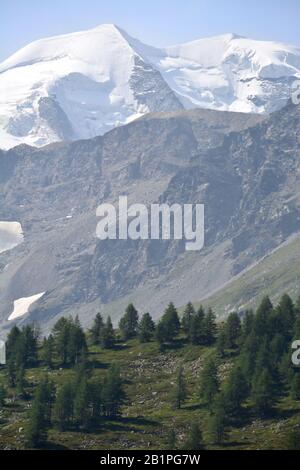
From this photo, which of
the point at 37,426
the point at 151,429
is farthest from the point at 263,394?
the point at 37,426

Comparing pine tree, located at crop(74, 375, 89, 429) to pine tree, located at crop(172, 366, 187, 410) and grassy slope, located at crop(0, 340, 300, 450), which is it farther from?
pine tree, located at crop(172, 366, 187, 410)

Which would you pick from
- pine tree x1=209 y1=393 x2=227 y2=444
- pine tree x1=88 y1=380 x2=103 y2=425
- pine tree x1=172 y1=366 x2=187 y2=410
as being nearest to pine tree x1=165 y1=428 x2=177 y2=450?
pine tree x1=209 y1=393 x2=227 y2=444

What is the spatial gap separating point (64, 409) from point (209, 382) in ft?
82.2

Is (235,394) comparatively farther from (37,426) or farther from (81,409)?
(37,426)

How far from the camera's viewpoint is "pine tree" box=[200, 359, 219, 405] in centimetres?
18725

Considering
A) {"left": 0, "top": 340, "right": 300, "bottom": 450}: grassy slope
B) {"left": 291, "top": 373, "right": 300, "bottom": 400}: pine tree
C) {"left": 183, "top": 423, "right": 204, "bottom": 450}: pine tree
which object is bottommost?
{"left": 0, "top": 340, "right": 300, "bottom": 450}: grassy slope

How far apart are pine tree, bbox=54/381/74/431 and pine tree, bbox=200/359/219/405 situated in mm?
22241

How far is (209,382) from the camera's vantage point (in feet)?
621

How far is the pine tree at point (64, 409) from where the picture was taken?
17912cm
